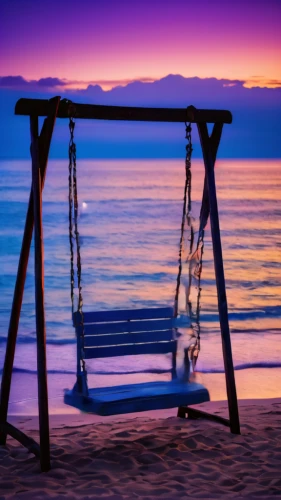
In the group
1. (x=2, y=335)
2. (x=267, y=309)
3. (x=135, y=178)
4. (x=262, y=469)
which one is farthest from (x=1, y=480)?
(x=135, y=178)

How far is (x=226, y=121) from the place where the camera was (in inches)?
180

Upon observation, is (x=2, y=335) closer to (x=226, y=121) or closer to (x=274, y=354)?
(x=274, y=354)

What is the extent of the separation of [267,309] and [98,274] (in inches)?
228

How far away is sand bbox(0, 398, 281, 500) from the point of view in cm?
354

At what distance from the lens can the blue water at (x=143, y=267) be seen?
324 inches

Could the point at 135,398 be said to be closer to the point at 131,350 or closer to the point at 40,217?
the point at 131,350

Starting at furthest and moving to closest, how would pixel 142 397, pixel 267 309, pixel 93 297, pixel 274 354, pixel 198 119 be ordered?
pixel 93 297, pixel 267 309, pixel 274 354, pixel 198 119, pixel 142 397

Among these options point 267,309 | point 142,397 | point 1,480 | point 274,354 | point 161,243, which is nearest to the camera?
point 1,480

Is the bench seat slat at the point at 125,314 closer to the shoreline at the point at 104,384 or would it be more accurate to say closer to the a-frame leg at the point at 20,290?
the a-frame leg at the point at 20,290

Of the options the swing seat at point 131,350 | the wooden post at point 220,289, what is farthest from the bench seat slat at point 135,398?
the wooden post at point 220,289

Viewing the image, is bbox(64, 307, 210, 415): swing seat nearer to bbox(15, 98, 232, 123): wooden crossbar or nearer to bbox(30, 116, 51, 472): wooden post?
bbox(30, 116, 51, 472): wooden post

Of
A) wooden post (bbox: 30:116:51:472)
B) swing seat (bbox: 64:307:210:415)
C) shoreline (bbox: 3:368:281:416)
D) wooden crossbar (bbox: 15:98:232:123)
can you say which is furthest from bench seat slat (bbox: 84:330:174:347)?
wooden crossbar (bbox: 15:98:232:123)

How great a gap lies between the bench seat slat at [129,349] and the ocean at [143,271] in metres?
0.16

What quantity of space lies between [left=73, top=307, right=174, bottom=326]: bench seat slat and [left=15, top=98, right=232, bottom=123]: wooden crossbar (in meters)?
1.15
